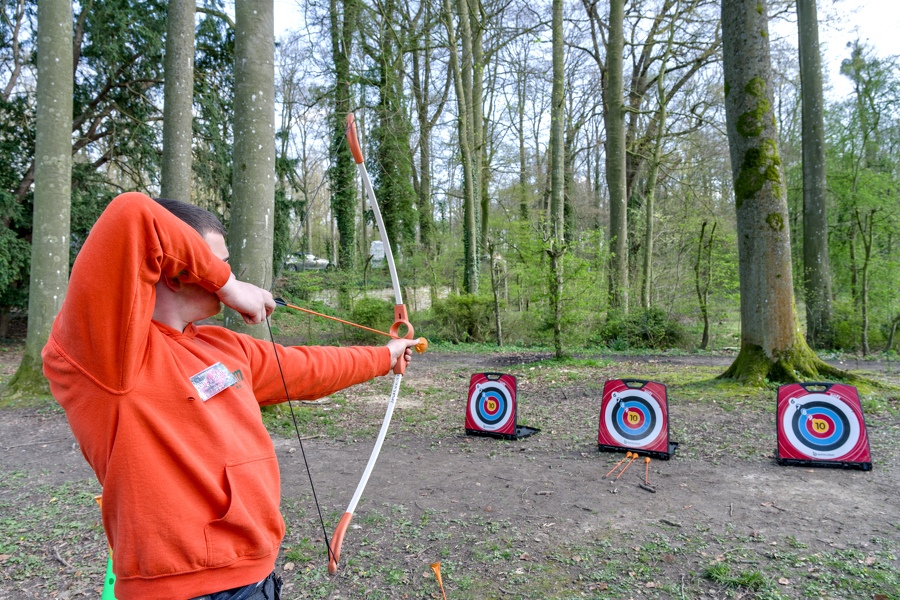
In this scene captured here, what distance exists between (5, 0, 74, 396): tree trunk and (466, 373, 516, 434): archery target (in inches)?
160

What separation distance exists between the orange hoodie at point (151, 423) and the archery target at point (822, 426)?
12.1 feet

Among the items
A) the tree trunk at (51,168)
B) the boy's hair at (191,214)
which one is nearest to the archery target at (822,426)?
the boy's hair at (191,214)

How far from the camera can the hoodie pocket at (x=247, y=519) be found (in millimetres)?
1009

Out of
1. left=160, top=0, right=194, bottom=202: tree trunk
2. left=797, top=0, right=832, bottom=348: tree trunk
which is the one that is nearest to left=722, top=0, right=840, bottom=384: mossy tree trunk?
left=797, top=0, right=832, bottom=348: tree trunk

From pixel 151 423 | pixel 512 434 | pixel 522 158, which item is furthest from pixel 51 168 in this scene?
pixel 522 158

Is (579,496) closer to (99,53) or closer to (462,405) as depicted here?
(462,405)

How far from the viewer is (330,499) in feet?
10.6

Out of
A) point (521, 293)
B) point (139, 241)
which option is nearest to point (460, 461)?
point (139, 241)

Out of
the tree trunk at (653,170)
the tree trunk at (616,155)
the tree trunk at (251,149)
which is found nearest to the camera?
the tree trunk at (251,149)

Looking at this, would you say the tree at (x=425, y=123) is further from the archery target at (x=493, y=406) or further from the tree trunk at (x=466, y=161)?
the archery target at (x=493, y=406)

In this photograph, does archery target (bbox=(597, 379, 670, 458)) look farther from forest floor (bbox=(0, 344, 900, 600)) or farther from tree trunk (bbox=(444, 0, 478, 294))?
tree trunk (bbox=(444, 0, 478, 294))

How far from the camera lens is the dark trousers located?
103 centimetres

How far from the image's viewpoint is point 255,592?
109 centimetres

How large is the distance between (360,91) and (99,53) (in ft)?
16.9
